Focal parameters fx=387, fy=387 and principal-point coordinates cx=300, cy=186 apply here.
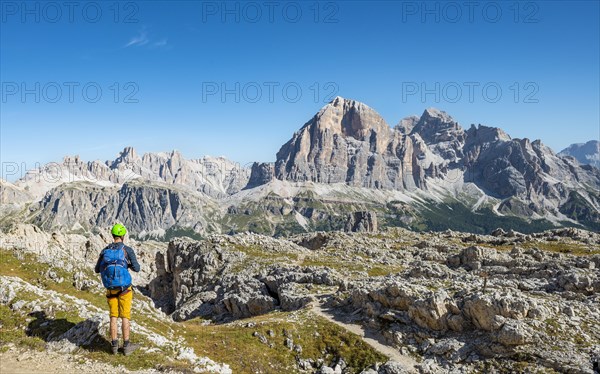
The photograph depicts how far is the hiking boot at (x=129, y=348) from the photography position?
72.4 feet

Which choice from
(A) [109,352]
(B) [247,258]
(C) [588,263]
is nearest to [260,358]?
(A) [109,352]

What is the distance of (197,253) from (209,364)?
77964 millimetres

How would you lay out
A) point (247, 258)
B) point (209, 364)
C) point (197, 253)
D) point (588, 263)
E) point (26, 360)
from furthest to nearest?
point (197, 253), point (247, 258), point (588, 263), point (209, 364), point (26, 360)

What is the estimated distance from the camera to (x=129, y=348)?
22.2 meters

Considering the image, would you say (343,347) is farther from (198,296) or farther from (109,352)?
(198,296)

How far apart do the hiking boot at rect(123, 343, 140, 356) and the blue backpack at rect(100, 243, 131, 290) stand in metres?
3.55

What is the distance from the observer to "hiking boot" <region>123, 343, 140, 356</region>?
22059mm

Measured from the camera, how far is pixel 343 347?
42438 mm

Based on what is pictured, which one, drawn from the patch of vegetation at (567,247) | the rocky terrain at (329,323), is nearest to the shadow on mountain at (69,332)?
the rocky terrain at (329,323)

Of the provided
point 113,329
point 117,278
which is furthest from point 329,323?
point 117,278

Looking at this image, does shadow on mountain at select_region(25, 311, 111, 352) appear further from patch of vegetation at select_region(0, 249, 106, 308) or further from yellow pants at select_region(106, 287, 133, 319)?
patch of vegetation at select_region(0, 249, 106, 308)

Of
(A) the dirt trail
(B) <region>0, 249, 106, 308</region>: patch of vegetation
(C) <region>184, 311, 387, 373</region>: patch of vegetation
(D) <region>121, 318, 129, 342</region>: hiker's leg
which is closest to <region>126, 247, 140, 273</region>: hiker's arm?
(D) <region>121, 318, 129, 342</region>: hiker's leg

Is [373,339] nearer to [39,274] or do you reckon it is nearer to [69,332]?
[69,332]

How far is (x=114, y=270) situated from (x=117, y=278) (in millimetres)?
478
